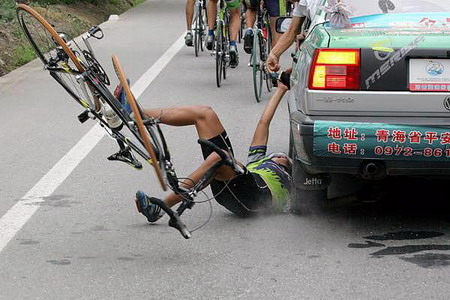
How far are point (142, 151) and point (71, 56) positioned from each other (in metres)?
A: 0.70

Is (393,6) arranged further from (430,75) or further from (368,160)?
(368,160)

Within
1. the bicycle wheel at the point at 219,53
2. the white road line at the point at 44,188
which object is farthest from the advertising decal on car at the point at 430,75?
the bicycle wheel at the point at 219,53

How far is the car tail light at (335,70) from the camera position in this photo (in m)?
6.50

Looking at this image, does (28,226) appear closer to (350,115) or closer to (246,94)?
(350,115)

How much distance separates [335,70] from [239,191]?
113cm

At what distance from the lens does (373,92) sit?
6.46 metres

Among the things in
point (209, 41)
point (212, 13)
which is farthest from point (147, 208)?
point (212, 13)

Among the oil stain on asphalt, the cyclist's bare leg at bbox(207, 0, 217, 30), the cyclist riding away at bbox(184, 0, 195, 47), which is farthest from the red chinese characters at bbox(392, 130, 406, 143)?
the cyclist riding away at bbox(184, 0, 195, 47)

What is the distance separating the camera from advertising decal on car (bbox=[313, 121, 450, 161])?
6.41m

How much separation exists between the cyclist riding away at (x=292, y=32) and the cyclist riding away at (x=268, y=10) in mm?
3968

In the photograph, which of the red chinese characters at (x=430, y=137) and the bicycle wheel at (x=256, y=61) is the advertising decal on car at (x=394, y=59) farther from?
the bicycle wheel at (x=256, y=61)

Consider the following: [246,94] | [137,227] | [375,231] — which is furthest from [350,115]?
[246,94]

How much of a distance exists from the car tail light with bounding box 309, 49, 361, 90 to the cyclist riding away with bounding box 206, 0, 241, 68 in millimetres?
7870

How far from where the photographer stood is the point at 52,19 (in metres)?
20.8
